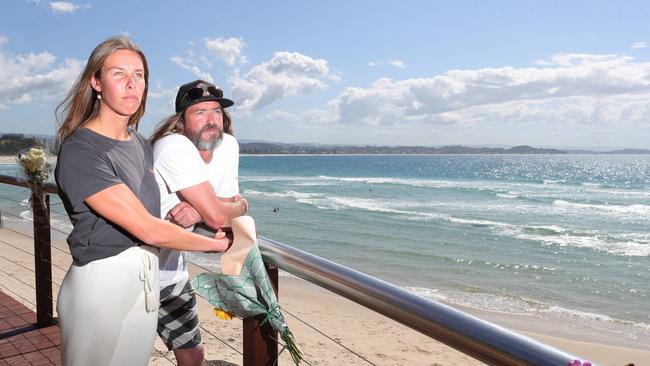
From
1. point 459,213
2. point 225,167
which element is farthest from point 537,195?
point 225,167

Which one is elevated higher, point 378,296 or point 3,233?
point 378,296

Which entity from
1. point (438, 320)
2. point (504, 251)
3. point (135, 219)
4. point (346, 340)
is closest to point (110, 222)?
point (135, 219)

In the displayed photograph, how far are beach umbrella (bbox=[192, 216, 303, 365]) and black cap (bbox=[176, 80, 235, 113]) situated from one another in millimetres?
626

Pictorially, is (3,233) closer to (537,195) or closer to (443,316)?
(443,316)

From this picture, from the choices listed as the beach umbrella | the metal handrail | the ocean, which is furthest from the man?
the ocean

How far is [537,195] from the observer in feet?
132

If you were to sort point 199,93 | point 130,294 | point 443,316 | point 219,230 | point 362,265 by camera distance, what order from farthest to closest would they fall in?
1. point 362,265
2. point 199,93
3. point 219,230
4. point 130,294
5. point 443,316

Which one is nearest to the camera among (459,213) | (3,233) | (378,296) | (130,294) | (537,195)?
(378,296)

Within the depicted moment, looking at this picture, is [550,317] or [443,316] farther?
[550,317]

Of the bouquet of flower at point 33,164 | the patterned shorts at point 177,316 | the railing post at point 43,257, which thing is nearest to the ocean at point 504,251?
the railing post at point 43,257

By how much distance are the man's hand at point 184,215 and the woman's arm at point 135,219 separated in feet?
0.71

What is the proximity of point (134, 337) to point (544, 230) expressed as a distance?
22.9 meters

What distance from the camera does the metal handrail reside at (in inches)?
35.6

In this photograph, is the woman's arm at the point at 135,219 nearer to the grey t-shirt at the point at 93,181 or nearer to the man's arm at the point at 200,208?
the grey t-shirt at the point at 93,181
